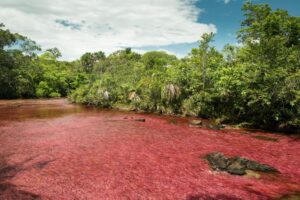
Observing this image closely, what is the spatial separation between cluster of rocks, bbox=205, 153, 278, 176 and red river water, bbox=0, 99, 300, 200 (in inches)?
12.8

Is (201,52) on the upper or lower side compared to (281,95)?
upper

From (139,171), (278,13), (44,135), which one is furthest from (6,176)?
(278,13)

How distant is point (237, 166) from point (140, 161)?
3.84m

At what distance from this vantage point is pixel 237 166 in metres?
9.38

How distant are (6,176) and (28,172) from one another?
0.69 m

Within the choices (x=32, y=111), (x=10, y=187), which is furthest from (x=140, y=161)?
(x=32, y=111)

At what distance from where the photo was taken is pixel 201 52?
74.8 ft

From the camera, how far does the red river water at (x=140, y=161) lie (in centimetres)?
758

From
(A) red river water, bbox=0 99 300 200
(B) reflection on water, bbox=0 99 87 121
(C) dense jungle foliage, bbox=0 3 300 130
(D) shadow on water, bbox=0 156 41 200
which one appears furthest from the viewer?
(B) reflection on water, bbox=0 99 87 121

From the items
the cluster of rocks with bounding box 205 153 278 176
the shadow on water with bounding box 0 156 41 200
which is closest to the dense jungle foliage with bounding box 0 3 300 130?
the cluster of rocks with bounding box 205 153 278 176

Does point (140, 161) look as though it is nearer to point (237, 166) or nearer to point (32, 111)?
point (237, 166)

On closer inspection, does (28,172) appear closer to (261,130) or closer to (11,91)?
(261,130)

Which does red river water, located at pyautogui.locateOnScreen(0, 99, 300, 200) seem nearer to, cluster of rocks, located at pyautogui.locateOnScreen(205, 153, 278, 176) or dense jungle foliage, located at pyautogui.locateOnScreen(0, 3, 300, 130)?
cluster of rocks, located at pyautogui.locateOnScreen(205, 153, 278, 176)

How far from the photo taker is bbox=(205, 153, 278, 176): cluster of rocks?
912 centimetres
